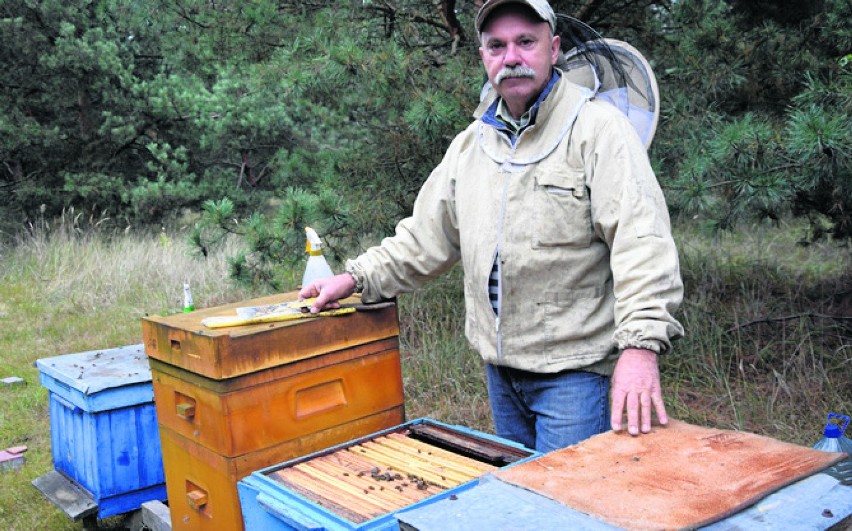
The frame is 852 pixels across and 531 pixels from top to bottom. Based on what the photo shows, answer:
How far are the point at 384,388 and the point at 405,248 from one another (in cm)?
51

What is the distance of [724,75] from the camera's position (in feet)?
13.6

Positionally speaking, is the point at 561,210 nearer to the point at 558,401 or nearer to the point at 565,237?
the point at 565,237

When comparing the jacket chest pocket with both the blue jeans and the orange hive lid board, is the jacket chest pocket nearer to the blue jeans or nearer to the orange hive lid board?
the blue jeans

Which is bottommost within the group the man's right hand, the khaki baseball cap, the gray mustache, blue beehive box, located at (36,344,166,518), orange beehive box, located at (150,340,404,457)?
blue beehive box, located at (36,344,166,518)

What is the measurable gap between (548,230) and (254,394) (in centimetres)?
100

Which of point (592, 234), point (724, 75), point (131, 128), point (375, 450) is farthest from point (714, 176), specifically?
point (131, 128)

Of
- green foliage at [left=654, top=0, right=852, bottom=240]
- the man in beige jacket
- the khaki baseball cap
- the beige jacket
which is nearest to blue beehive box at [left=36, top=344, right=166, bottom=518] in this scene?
the man in beige jacket

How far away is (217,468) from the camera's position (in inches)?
86.8

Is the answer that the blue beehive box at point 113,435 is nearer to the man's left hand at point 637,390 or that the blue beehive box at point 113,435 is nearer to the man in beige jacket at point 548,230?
the man in beige jacket at point 548,230

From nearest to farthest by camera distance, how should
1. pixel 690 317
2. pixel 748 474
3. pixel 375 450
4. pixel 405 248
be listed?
pixel 748 474, pixel 375 450, pixel 405 248, pixel 690 317

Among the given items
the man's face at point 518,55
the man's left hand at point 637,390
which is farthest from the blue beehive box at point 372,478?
the man's face at point 518,55

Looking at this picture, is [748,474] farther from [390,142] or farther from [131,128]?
[131,128]

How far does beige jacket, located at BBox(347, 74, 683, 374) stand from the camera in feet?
6.57

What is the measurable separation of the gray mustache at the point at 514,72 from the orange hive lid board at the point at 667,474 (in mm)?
1117
